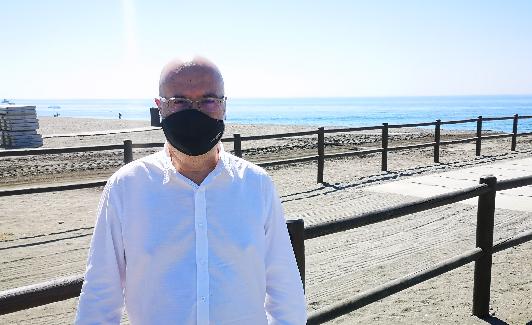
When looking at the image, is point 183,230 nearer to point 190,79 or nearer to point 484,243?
point 190,79

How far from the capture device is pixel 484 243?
11.9 feet

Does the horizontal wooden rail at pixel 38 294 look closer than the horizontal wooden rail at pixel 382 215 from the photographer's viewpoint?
Yes

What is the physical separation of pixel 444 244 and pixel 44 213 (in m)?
5.69

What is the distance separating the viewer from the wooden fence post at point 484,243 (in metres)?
3.60

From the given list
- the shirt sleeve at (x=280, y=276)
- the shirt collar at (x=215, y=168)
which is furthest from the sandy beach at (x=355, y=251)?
the shirt collar at (x=215, y=168)

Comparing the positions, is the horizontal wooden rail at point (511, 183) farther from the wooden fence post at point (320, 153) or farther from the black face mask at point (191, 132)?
the wooden fence post at point (320, 153)

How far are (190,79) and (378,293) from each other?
2.00 meters

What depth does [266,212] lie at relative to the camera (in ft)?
4.96

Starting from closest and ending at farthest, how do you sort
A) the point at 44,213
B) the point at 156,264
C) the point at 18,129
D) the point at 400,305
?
the point at 156,264 < the point at 400,305 < the point at 44,213 < the point at 18,129

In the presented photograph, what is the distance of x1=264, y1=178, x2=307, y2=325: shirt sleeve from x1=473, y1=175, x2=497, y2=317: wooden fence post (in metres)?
2.49

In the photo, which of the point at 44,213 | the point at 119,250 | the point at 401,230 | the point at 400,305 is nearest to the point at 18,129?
the point at 44,213

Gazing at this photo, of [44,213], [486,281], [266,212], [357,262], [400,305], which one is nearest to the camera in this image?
[266,212]

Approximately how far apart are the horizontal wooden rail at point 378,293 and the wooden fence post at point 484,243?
0.09 m

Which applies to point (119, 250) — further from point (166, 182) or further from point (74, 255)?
point (74, 255)
